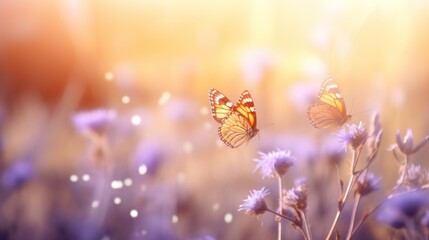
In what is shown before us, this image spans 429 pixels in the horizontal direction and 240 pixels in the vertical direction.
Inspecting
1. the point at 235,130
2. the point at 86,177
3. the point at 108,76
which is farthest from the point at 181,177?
the point at 108,76

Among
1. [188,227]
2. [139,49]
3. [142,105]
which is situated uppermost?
[139,49]

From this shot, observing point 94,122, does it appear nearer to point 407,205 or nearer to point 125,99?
point 125,99

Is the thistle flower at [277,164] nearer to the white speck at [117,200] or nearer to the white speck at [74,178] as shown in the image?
the white speck at [117,200]

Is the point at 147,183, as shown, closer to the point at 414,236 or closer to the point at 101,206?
the point at 101,206

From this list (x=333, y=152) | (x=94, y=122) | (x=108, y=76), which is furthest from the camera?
(x=108, y=76)

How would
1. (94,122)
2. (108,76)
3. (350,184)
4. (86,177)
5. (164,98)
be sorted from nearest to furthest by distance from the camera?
(350,184) < (94,122) < (86,177) < (164,98) < (108,76)

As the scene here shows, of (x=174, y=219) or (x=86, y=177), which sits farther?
(x=86, y=177)

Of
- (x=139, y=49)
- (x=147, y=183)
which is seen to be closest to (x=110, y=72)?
(x=139, y=49)

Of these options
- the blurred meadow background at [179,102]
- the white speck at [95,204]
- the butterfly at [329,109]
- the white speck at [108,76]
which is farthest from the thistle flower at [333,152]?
the white speck at [108,76]
